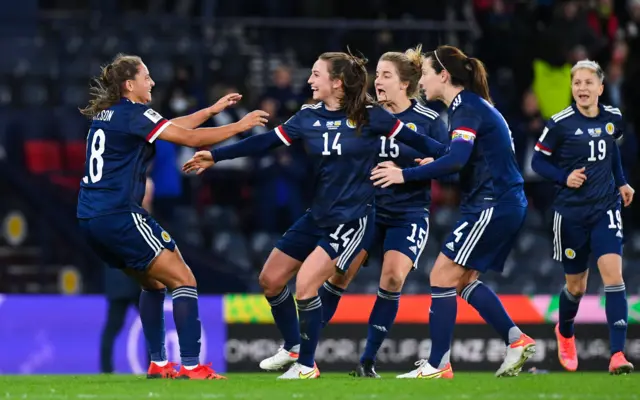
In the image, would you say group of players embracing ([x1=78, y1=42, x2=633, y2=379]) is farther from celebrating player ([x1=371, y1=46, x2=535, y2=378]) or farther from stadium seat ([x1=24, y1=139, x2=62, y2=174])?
stadium seat ([x1=24, y1=139, x2=62, y2=174])

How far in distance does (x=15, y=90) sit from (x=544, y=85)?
245 inches

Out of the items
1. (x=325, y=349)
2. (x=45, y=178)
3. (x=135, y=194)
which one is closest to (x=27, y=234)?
(x=45, y=178)

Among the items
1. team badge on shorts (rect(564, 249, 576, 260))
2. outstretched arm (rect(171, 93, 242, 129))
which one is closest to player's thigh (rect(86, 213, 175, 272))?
outstretched arm (rect(171, 93, 242, 129))

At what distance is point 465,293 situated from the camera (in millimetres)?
9516

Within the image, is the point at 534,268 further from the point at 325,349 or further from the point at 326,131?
the point at 326,131

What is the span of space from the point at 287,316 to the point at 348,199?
107cm

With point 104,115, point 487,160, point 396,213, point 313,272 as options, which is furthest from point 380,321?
point 104,115

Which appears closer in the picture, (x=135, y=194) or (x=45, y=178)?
(x=135, y=194)

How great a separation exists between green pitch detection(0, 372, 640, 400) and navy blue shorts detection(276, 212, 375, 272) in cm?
87

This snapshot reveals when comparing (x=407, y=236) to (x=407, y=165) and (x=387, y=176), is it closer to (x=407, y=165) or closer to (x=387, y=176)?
(x=407, y=165)

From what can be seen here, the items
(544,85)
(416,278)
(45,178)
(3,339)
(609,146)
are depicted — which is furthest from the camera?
(544,85)

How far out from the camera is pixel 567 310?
1069cm

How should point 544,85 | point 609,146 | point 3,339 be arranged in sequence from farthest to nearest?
point 544,85
point 3,339
point 609,146

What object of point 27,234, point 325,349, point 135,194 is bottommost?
point 325,349
